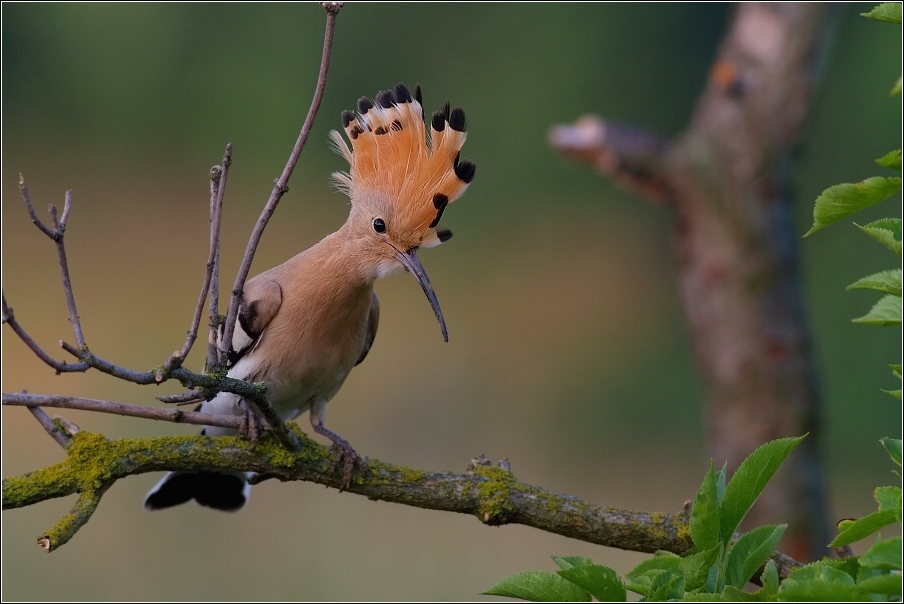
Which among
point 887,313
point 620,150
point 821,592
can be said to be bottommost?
point 821,592

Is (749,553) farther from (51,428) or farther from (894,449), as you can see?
(51,428)

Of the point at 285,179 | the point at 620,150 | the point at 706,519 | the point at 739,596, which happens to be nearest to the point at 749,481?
the point at 706,519

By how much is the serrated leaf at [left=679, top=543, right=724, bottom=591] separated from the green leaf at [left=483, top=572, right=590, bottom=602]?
69 mm

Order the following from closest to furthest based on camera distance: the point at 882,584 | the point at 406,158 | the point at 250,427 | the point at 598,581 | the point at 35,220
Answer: the point at 882,584 → the point at 598,581 → the point at 35,220 → the point at 250,427 → the point at 406,158

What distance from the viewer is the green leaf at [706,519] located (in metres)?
0.63

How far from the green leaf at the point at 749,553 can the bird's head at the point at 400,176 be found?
61 cm

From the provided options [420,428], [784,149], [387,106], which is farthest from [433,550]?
[387,106]

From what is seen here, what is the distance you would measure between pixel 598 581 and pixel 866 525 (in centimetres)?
16

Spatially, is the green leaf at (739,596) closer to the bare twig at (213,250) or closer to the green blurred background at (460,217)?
the bare twig at (213,250)

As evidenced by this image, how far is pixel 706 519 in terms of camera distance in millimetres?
632

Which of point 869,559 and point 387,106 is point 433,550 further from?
point 869,559

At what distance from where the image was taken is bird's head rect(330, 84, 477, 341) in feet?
3.99

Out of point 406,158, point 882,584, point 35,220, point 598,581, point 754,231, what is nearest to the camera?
point 882,584

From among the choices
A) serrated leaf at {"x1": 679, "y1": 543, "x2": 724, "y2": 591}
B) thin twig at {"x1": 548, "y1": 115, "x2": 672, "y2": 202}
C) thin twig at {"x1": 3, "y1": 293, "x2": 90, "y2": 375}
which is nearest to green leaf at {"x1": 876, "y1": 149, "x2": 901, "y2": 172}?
serrated leaf at {"x1": 679, "y1": 543, "x2": 724, "y2": 591}
